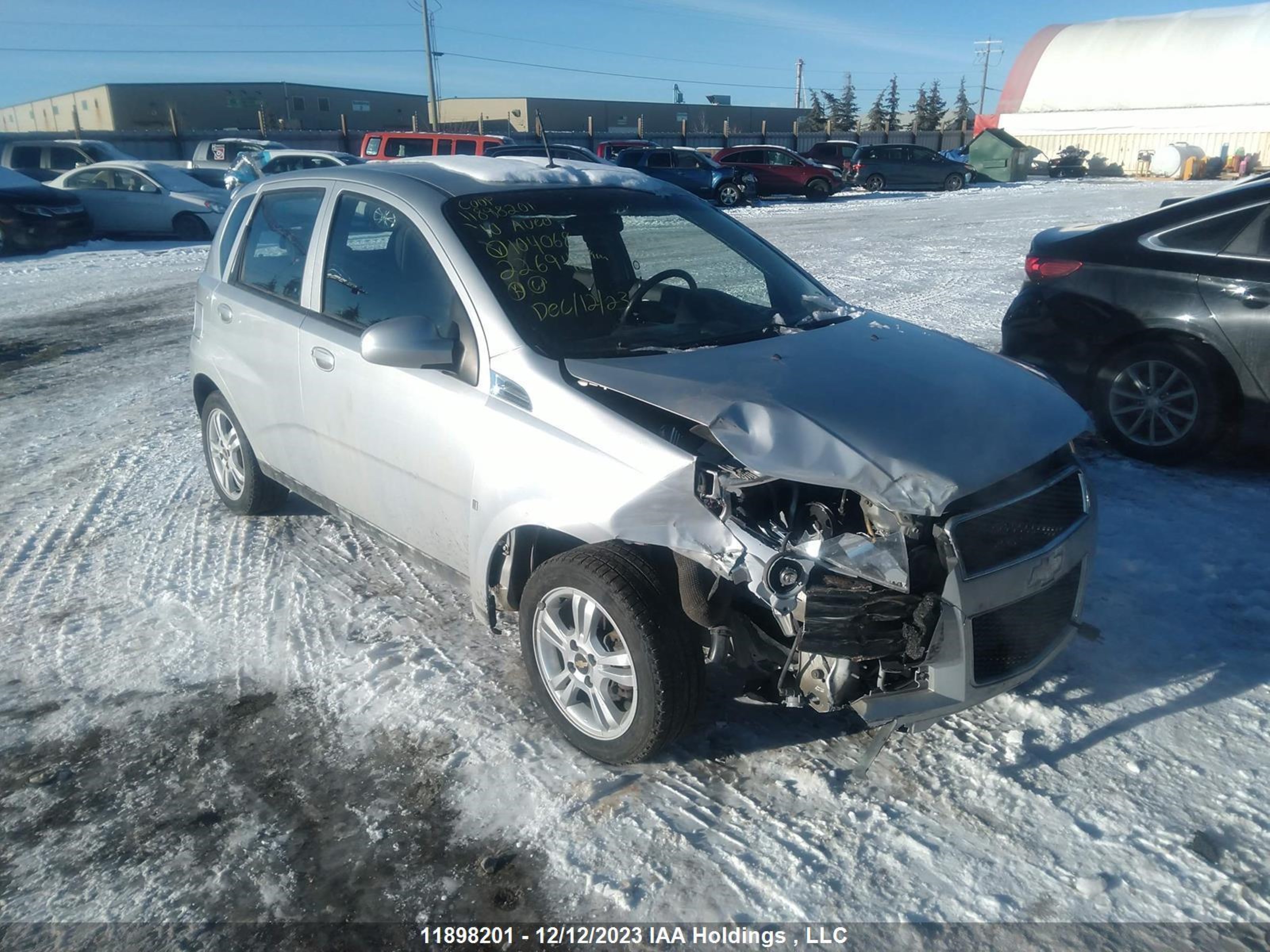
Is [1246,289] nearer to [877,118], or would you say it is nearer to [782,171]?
[782,171]

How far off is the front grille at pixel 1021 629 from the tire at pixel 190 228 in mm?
17866

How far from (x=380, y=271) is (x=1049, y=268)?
4214mm

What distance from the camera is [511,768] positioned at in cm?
313

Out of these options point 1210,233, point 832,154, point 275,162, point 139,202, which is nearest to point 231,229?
point 1210,233

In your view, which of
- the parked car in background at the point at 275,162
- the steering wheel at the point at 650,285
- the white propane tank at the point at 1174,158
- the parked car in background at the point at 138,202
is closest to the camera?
the steering wheel at the point at 650,285

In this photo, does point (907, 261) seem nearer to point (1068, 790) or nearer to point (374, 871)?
point (1068, 790)

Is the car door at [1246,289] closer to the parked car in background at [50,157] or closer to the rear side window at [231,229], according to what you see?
the rear side window at [231,229]

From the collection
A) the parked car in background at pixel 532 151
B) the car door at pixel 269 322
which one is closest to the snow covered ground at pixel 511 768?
the car door at pixel 269 322

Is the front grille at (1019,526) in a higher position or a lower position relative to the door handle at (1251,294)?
lower

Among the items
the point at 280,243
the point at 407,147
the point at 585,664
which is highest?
the point at 407,147

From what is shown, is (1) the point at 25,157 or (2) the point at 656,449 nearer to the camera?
(2) the point at 656,449

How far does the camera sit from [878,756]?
3176 millimetres

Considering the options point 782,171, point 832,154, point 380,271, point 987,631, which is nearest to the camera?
point 987,631

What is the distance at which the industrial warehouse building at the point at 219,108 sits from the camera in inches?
2400
